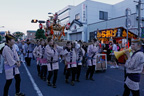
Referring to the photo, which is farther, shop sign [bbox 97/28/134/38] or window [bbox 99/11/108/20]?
window [bbox 99/11/108/20]

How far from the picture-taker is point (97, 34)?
2012cm

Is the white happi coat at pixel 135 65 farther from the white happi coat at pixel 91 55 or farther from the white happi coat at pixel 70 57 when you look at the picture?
the white happi coat at pixel 91 55

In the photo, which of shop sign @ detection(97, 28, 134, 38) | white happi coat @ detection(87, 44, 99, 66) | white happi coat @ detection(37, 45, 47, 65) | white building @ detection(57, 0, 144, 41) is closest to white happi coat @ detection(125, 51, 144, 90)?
white happi coat @ detection(87, 44, 99, 66)

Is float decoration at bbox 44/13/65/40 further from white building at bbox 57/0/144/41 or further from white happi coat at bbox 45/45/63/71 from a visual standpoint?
white building at bbox 57/0/144/41

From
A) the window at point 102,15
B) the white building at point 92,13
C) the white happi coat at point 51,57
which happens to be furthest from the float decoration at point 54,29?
the window at point 102,15

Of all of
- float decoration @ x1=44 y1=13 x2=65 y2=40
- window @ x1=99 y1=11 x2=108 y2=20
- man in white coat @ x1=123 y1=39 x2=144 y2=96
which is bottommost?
man in white coat @ x1=123 y1=39 x2=144 y2=96

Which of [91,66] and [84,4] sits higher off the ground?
Result: [84,4]

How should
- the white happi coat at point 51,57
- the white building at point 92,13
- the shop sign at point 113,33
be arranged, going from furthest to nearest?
the white building at point 92,13 → the shop sign at point 113,33 → the white happi coat at point 51,57

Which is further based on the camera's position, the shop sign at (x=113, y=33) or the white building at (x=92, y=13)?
the white building at (x=92, y=13)

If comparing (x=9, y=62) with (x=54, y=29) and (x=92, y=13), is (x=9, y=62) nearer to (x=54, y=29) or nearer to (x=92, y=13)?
(x=54, y=29)

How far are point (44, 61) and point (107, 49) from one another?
812cm

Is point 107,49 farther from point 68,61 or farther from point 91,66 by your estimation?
point 68,61

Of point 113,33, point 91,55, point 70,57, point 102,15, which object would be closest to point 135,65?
point 70,57

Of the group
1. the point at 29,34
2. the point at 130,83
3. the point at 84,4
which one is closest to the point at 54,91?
the point at 130,83
